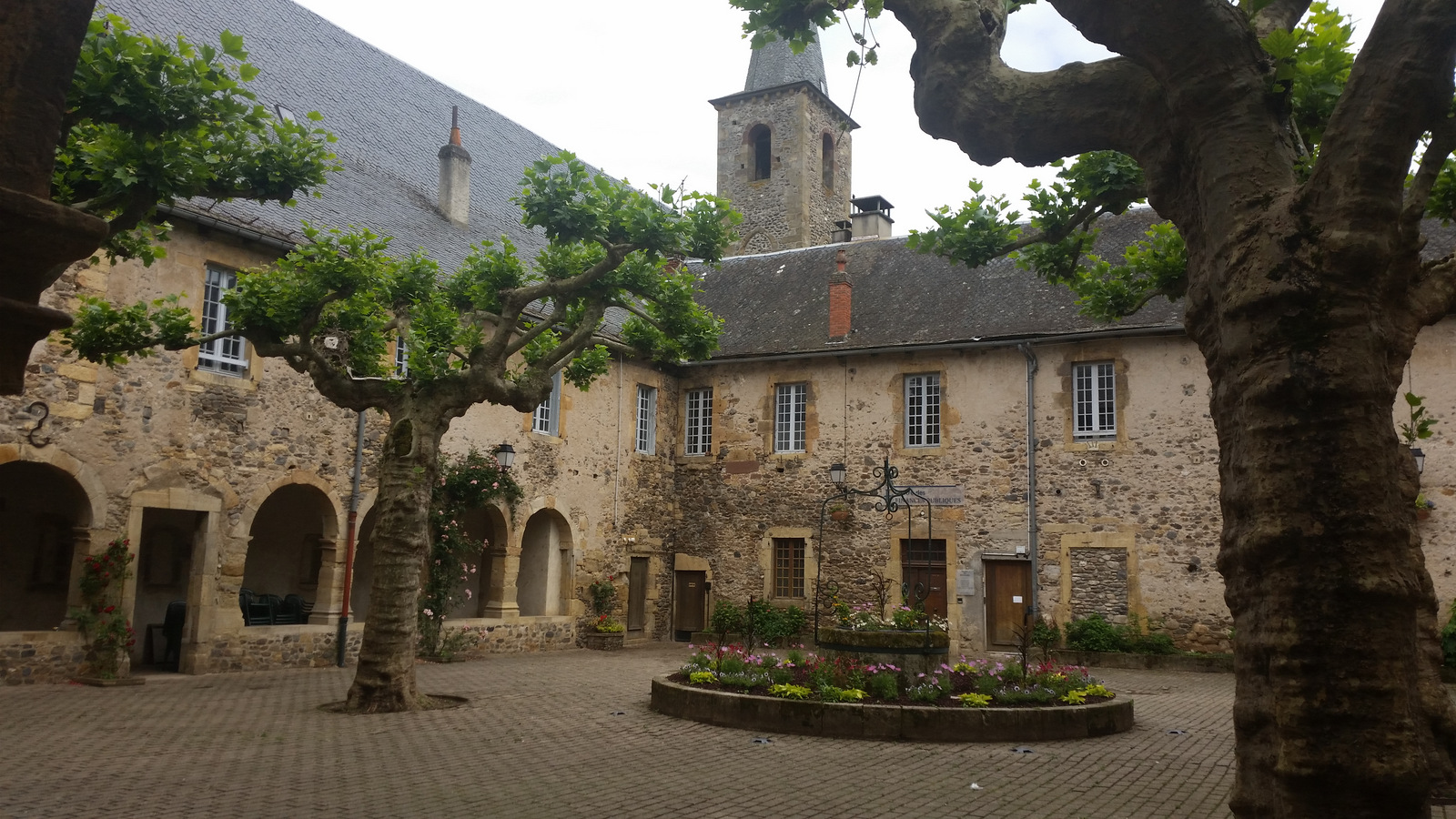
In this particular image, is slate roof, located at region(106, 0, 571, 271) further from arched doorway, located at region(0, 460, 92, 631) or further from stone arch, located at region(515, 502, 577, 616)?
stone arch, located at region(515, 502, 577, 616)

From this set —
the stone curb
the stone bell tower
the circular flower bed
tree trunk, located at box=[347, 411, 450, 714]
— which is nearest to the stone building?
tree trunk, located at box=[347, 411, 450, 714]

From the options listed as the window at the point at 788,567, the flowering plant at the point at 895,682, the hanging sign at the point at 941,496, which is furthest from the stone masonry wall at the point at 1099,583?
the flowering plant at the point at 895,682

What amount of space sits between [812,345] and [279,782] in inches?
532

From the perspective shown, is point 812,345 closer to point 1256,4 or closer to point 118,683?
point 118,683

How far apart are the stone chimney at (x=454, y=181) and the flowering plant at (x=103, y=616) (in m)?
8.12

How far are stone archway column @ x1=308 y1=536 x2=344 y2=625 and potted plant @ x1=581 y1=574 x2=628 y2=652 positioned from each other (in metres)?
4.89

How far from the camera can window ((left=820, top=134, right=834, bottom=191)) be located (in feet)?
103

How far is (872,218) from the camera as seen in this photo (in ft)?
84.4

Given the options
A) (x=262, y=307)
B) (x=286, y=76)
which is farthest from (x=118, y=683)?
(x=286, y=76)

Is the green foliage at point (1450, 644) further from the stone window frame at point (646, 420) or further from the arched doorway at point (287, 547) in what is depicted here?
the arched doorway at point (287, 547)

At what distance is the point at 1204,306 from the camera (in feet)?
12.6

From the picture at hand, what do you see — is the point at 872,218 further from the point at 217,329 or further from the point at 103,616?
the point at 103,616

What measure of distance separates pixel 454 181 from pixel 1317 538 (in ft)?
54.0

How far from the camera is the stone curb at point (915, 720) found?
28.8 feet
